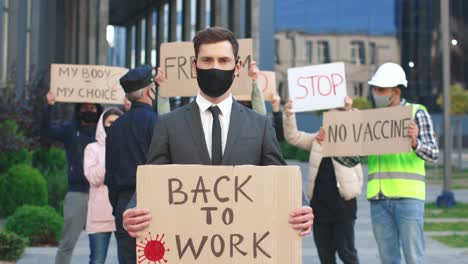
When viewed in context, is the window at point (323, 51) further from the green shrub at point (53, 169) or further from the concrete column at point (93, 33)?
the green shrub at point (53, 169)

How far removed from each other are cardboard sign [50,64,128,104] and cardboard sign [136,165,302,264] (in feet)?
18.8

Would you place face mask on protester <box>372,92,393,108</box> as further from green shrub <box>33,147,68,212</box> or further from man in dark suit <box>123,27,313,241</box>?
green shrub <box>33,147,68,212</box>

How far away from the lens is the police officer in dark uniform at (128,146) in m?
5.48

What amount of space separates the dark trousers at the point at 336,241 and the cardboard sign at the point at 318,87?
1.22 meters

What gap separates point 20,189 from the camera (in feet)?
43.8

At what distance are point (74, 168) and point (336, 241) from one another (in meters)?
2.63

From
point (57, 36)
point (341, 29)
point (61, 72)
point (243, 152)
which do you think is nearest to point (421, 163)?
point (243, 152)

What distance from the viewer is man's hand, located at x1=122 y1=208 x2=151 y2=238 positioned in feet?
11.0

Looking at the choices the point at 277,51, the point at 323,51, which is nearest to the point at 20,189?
the point at 277,51

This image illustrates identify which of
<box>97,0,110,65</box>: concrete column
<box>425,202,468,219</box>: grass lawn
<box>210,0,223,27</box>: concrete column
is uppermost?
<box>210,0,223,27</box>: concrete column

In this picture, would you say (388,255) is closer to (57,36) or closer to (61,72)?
(61,72)

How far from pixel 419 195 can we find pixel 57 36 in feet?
97.4

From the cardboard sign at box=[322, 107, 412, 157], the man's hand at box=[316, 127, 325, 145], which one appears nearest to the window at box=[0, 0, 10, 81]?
the man's hand at box=[316, 127, 325, 145]

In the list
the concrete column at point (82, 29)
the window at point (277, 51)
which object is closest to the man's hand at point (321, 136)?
the concrete column at point (82, 29)
